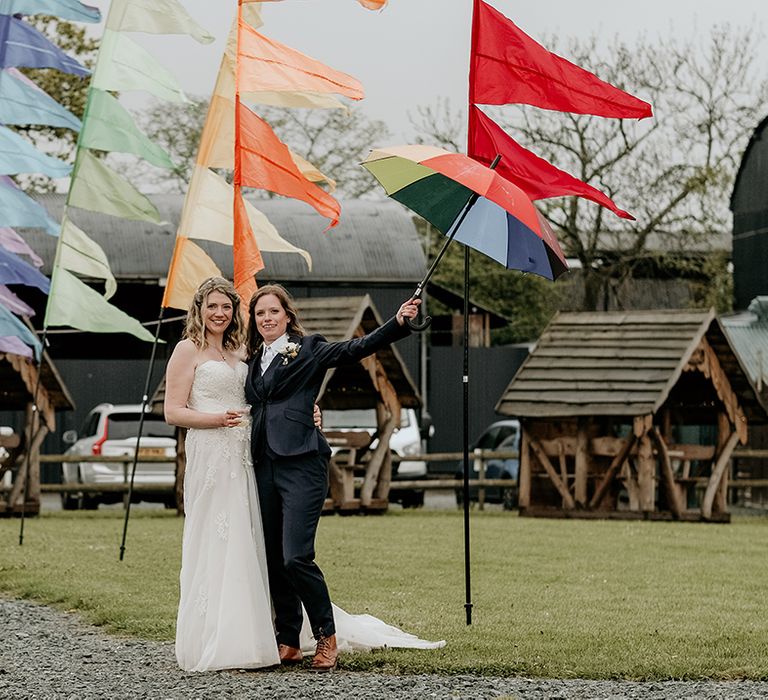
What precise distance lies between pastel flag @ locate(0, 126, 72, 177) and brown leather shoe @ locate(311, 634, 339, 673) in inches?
306

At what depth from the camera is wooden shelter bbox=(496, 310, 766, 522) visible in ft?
71.7

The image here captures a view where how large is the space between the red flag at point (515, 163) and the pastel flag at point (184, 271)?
4.42 m

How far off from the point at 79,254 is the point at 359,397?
8.72 metres

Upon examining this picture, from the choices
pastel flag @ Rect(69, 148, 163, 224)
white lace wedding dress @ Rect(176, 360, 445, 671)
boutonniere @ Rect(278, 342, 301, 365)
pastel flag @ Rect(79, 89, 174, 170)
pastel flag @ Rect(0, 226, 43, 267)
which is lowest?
white lace wedding dress @ Rect(176, 360, 445, 671)

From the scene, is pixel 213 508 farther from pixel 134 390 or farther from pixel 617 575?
pixel 134 390

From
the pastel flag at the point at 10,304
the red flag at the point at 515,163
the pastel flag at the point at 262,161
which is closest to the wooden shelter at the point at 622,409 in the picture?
the pastel flag at the point at 10,304

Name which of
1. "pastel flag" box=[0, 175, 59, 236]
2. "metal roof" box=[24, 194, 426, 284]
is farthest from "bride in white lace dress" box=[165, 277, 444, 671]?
"metal roof" box=[24, 194, 426, 284]

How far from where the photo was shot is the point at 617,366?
73.5ft

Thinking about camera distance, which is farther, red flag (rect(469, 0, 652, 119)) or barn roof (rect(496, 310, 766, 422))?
barn roof (rect(496, 310, 766, 422))

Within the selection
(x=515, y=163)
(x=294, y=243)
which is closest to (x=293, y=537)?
(x=515, y=163)

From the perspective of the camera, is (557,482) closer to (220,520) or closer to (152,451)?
(152,451)

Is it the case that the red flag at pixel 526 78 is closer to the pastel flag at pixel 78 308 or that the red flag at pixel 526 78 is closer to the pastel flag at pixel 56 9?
the pastel flag at pixel 56 9

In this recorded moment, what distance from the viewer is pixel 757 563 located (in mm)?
15203

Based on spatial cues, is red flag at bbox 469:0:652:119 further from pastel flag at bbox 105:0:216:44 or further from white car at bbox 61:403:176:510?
white car at bbox 61:403:176:510
